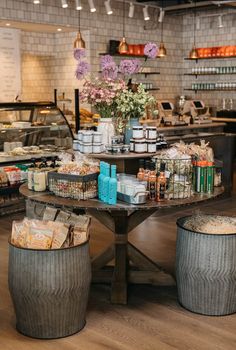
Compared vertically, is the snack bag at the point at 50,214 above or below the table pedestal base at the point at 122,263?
above

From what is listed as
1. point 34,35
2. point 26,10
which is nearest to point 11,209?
point 26,10

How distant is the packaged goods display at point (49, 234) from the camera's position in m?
3.27

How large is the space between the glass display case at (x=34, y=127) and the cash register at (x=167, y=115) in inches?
126

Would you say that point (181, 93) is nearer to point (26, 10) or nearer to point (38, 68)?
point (38, 68)

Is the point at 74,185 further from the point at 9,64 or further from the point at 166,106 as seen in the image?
the point at 166,106

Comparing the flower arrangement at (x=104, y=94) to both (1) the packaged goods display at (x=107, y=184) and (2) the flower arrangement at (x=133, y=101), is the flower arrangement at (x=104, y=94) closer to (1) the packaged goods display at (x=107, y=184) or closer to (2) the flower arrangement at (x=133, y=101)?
(2) the flower arrangement at (x=133, y=101)

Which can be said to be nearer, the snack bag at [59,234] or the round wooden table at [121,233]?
the snack bag at [59,234]

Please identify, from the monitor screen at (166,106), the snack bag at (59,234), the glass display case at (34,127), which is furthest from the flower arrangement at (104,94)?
the monitor screen at (166,106)

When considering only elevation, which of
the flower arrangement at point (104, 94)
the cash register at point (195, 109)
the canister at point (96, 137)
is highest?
the flower arrangement at point (104, 94)

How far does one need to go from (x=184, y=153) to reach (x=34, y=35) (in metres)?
7.98

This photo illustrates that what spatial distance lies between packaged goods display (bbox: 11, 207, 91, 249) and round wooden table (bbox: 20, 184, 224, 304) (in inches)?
5.5

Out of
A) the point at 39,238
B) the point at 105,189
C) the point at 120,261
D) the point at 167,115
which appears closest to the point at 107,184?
the point at 105,189

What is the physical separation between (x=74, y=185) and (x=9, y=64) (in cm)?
689

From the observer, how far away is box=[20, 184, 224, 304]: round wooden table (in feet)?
11.6
